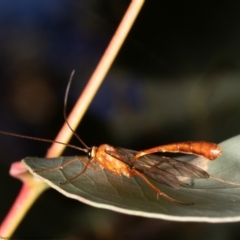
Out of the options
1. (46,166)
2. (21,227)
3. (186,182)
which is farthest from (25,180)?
(21,227)

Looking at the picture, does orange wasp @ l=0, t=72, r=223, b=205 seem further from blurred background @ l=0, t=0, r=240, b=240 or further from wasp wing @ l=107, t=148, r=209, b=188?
blurred background @ l=0, t=0, r=240, b=240

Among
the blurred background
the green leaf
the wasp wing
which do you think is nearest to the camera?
the green leaf

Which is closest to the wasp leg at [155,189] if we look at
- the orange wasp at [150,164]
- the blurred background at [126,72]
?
the orange wasp at [150,164]

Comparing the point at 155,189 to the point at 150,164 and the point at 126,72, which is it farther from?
the point at 126,72

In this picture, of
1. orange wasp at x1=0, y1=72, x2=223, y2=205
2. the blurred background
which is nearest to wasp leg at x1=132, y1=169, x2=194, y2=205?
orange wasp at x1=0, y1=72, x2=223, y2=205

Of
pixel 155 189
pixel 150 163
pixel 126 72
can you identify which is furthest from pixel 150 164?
pixel 126 72

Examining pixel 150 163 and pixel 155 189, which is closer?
pixel 155 189
